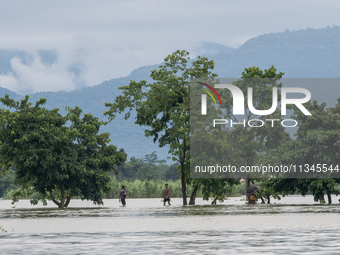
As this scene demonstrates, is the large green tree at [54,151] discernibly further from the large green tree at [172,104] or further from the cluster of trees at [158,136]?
the large green tree at [172,104]

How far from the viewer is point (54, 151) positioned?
34.6 metres

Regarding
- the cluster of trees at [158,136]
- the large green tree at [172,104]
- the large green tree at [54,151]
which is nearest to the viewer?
the large green tree at [54,151]

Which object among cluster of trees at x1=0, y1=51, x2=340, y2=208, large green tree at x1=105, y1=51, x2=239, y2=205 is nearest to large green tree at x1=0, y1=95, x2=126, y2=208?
cluster of trees at x1=0, y1=51, x2=340, y2=208

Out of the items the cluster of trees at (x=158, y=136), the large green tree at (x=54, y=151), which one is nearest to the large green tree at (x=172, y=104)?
the cluster of trees at (x=158, y=136)

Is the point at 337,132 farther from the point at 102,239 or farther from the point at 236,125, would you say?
the point at 102,239

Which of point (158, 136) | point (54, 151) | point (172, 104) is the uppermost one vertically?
point (172, 104)

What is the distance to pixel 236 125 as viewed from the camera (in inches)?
1668

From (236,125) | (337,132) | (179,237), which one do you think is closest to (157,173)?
(236,125)

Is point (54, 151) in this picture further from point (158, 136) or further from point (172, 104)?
point (172, 104)

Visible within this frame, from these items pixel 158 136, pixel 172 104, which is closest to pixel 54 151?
pixel 158 136

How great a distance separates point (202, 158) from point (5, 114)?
12.1 m

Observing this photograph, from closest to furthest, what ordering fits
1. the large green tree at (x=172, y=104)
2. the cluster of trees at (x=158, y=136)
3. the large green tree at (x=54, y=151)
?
1. the large green tree at (x=54, y=151)
2. the cluster of trees at (x=158, y=136)
3. the large green tree at (x=172, y=104)

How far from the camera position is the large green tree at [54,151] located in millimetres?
33781

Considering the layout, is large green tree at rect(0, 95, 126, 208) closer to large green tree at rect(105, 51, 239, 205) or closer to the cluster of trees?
the cluster of trees
